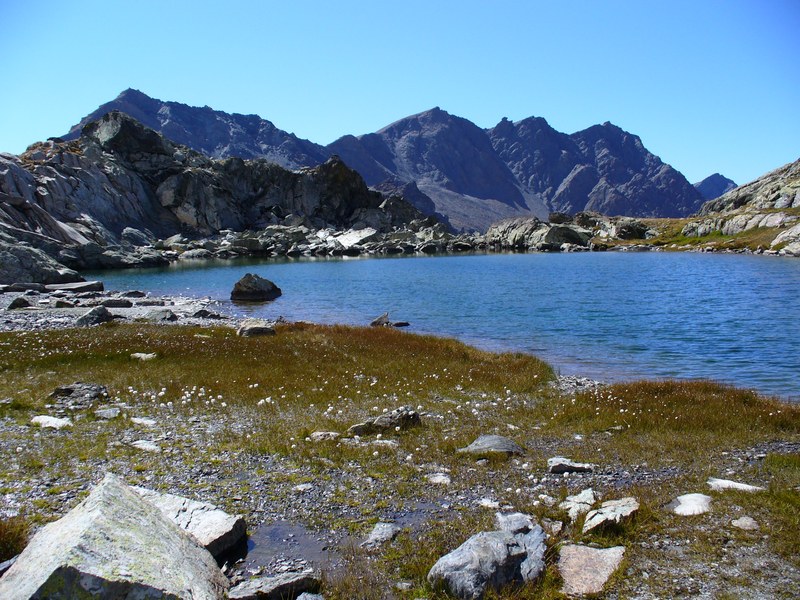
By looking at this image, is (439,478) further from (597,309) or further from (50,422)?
(597,309)

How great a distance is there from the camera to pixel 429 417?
15992mm

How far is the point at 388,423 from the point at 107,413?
321 inches

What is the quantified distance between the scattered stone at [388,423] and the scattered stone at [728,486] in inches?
285

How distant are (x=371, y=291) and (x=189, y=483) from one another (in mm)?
58924

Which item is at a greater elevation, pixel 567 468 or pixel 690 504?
pixel 690 504

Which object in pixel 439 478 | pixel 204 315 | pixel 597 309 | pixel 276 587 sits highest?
pixel 276 587

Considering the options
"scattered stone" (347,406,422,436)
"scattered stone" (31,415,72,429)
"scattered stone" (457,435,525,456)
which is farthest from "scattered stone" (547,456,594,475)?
"scattered stone" (31,415,72,429)

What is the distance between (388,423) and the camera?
14.4m

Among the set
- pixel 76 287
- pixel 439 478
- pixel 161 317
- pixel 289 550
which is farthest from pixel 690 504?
pixel 76 287

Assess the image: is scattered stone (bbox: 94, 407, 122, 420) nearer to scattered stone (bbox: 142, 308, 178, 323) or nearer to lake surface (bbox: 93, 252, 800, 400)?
lake surface (bbox: 93, 252, 800, 400)

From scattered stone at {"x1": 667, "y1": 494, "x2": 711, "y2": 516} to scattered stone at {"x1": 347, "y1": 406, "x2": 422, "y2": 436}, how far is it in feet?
23.0

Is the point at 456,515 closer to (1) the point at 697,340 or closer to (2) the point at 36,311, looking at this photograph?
(1) the point at 697,340

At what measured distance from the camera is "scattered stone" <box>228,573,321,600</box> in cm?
668

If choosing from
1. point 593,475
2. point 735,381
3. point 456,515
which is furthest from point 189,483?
point 735,381
